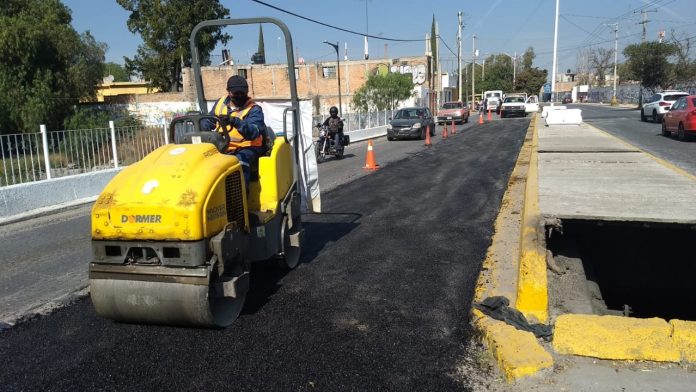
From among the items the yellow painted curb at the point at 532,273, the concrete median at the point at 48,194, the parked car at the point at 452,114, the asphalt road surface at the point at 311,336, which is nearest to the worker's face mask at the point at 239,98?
the asphalt road surface at the point at 311,336

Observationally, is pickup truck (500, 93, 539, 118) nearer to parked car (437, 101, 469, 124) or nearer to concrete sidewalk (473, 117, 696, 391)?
parked car (437, 101, 469, 124)

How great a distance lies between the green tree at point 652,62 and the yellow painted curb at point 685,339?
52.0 m

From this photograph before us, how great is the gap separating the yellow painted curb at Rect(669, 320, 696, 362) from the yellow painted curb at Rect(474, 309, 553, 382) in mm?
910

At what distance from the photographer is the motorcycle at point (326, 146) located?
18125 millimetres

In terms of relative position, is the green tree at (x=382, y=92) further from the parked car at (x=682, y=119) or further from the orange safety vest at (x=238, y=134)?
the orange safety vest at (x=238, y=134)

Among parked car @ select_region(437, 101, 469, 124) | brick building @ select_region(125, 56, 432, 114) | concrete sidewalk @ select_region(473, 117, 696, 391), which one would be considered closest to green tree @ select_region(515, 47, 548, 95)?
brick building @ select_region(125, 56, 432, 114)

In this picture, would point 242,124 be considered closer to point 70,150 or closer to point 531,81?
point 70,150

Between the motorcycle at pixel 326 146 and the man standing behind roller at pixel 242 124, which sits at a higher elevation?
the man standing behind roller at pixel 242 124

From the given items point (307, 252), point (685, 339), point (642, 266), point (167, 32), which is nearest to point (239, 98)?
point (307, 252)

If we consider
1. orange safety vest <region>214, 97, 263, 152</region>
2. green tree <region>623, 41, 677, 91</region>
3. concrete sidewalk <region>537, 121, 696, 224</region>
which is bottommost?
concrete sidewalk <region>537, 121, 696, 224</region>

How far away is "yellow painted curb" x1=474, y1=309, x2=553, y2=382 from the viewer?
Result: 3.33 m

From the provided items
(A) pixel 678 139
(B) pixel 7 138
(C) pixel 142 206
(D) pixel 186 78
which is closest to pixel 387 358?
(C) pixel 142 206

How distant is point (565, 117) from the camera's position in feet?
87.1

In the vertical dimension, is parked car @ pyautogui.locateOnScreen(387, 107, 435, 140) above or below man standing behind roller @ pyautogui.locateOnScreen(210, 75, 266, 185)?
below
